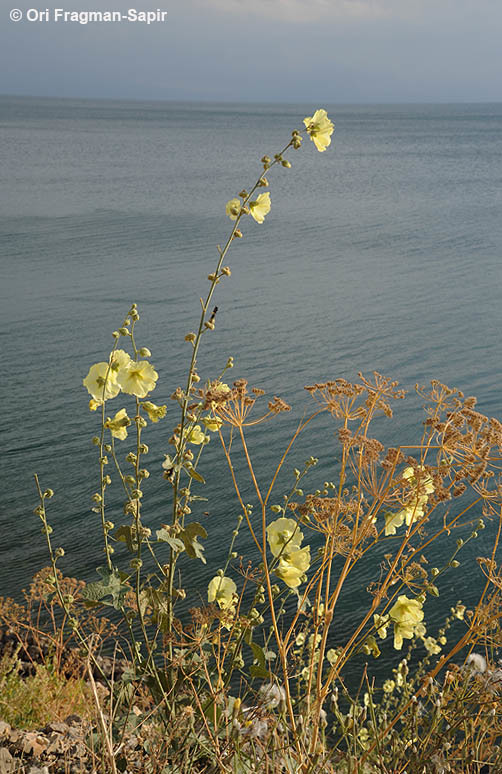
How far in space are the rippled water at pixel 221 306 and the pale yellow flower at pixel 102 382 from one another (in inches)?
104

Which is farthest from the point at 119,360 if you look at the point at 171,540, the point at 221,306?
the point at 221,306

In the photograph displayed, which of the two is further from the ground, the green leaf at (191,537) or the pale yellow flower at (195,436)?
the pale yellow flower at (195,436)

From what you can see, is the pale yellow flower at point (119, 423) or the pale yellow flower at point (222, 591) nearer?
the pale yellow flower at point (119, 423)

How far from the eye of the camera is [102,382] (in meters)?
1.63

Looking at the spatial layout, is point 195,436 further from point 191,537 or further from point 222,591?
point 222,591

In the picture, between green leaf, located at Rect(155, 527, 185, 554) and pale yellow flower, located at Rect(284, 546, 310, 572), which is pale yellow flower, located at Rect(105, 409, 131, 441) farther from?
pale yellow flower, located at Rect(284, 546, 310, 572)

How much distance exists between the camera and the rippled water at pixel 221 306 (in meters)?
5.28

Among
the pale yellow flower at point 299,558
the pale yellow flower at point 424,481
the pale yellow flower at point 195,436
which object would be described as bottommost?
the pale yellow flower at point 299,558

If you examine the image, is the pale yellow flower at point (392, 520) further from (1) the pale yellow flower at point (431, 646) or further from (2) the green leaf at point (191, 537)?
(1) the pale yellow flower at point (431, 646)

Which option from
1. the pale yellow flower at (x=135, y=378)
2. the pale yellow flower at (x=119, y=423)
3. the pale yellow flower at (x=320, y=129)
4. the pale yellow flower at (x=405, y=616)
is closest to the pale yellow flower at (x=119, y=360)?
the pale yellow flower at (x=135, y=378)

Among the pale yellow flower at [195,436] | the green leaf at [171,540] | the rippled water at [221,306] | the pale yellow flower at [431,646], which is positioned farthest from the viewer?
the rippled water at [221,306]

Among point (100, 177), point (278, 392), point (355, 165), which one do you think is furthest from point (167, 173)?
point (278, 392)

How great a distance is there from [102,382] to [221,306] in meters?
8.05

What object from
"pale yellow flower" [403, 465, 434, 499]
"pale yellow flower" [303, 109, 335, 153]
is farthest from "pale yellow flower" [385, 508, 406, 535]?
"pale yellow flower" [303, 109, 335, 153]
